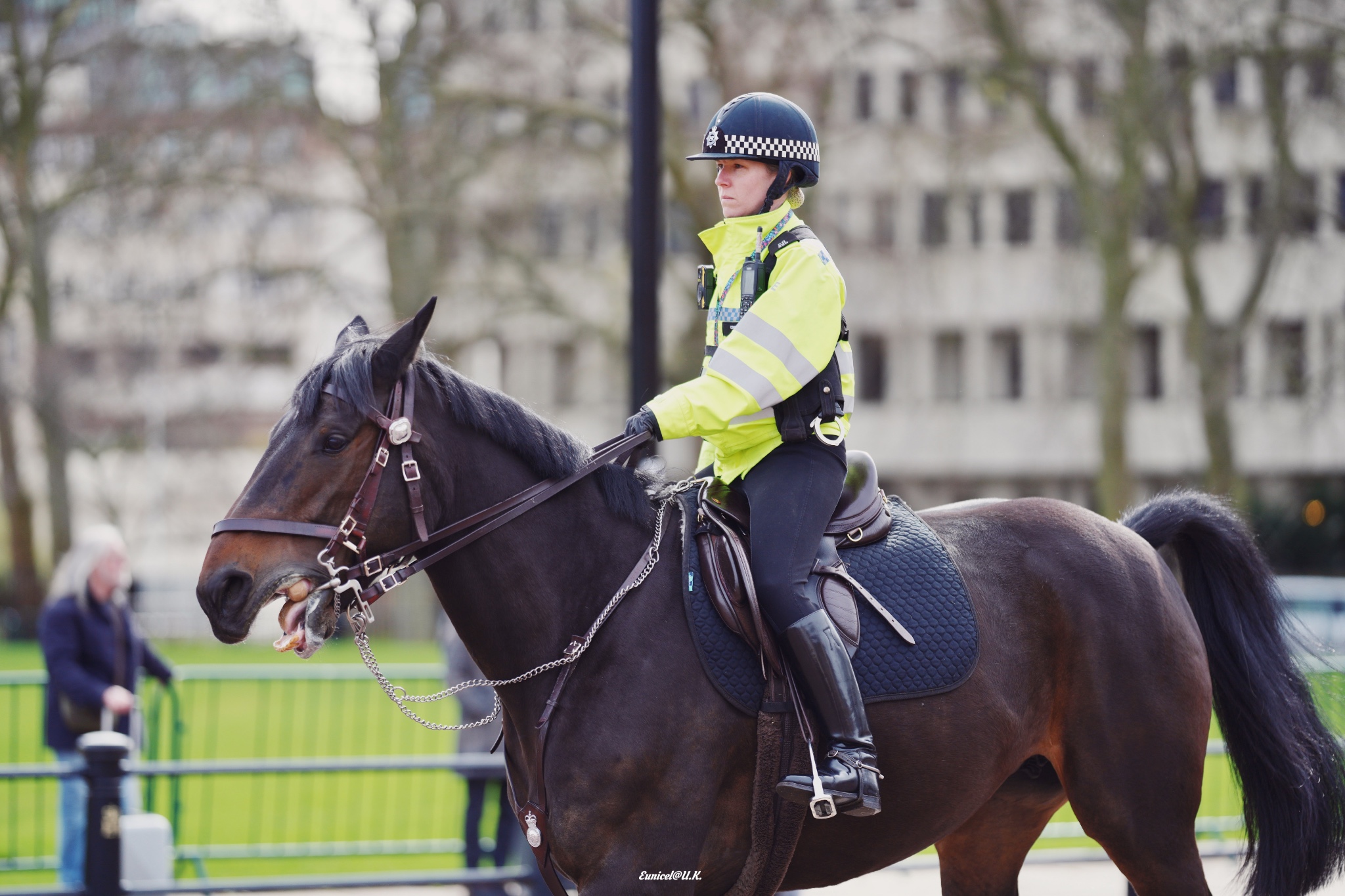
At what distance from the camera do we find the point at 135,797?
8.26 meters

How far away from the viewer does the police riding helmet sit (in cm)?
426

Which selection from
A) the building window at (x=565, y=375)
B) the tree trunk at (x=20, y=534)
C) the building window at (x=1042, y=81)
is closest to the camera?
the building window at (x=1042, y=81)

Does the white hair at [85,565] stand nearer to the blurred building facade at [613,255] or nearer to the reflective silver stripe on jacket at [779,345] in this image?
the reflective silver stripe on jacket at [779,345]

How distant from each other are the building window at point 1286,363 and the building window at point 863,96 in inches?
303

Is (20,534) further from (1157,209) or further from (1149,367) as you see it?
(1149,367)

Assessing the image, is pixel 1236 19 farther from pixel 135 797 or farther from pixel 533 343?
pixel 135 797

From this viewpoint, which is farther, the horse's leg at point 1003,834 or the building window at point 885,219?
the building window at point 885,219

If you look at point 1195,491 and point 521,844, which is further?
point 521,844

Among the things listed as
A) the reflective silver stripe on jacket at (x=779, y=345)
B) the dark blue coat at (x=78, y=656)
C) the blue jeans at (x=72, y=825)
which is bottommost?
the blue jeans at (x=72, y=825)

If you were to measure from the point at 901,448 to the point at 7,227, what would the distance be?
21.6 meters

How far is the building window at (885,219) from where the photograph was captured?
81.6 ft

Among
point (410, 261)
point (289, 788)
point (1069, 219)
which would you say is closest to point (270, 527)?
point (289, 788)

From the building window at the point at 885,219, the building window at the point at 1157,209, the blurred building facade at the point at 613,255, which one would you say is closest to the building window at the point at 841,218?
the blurred building facade at the point at 613,255

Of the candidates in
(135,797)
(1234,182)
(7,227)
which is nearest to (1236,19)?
(1234,182)
